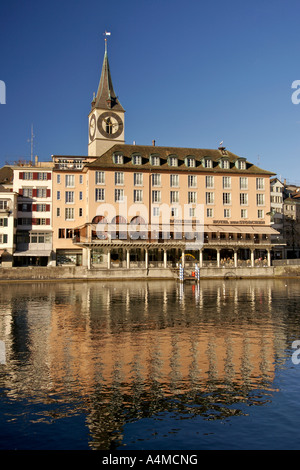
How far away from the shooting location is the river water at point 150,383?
12.7 metres

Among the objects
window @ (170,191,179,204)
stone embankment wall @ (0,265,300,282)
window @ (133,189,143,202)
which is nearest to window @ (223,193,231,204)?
window @ (170,191,179,204)

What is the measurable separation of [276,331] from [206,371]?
10.2 m

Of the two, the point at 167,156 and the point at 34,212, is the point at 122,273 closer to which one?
the point at 34,212

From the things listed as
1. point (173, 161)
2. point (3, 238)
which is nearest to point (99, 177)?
point (173, 161)

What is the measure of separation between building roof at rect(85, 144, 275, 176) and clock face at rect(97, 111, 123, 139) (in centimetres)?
971

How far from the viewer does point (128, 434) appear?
12711 mm

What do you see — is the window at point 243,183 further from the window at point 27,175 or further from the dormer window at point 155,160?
the window at point 27,175

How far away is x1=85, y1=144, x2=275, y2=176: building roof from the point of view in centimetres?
8300

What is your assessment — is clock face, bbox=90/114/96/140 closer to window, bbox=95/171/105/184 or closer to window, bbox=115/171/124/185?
window, bbox=115/171/124/185

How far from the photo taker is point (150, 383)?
1689cm

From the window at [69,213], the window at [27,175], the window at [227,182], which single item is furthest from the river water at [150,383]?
the window at [227,182]

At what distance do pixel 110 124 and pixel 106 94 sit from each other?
6626 millimetres
